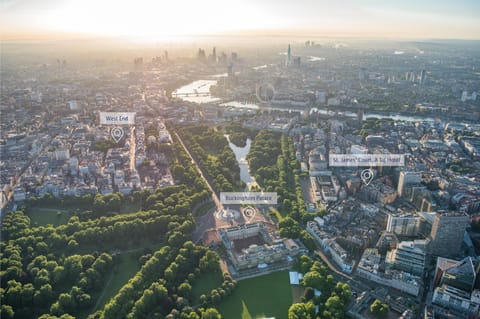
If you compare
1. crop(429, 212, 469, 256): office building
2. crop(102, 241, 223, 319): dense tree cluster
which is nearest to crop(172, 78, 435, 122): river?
crop(429, 212, 469, 256): office building

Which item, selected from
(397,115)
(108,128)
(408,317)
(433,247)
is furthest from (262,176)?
(397,115)

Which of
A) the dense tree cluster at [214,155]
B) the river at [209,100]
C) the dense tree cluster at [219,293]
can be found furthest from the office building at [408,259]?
the river at [209,100]

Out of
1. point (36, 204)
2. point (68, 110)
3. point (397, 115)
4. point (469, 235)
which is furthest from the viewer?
point (397, 115)

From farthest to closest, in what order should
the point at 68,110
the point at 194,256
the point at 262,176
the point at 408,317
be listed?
the point at 68,110, the point at 262,176, the point at 194,256, the point at 408,317

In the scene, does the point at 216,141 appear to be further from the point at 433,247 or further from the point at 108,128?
the point at 433,247

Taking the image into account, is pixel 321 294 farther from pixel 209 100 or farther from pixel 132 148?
pixel 209 100

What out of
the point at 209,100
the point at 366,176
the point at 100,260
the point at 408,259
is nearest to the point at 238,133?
the point at 366,176
